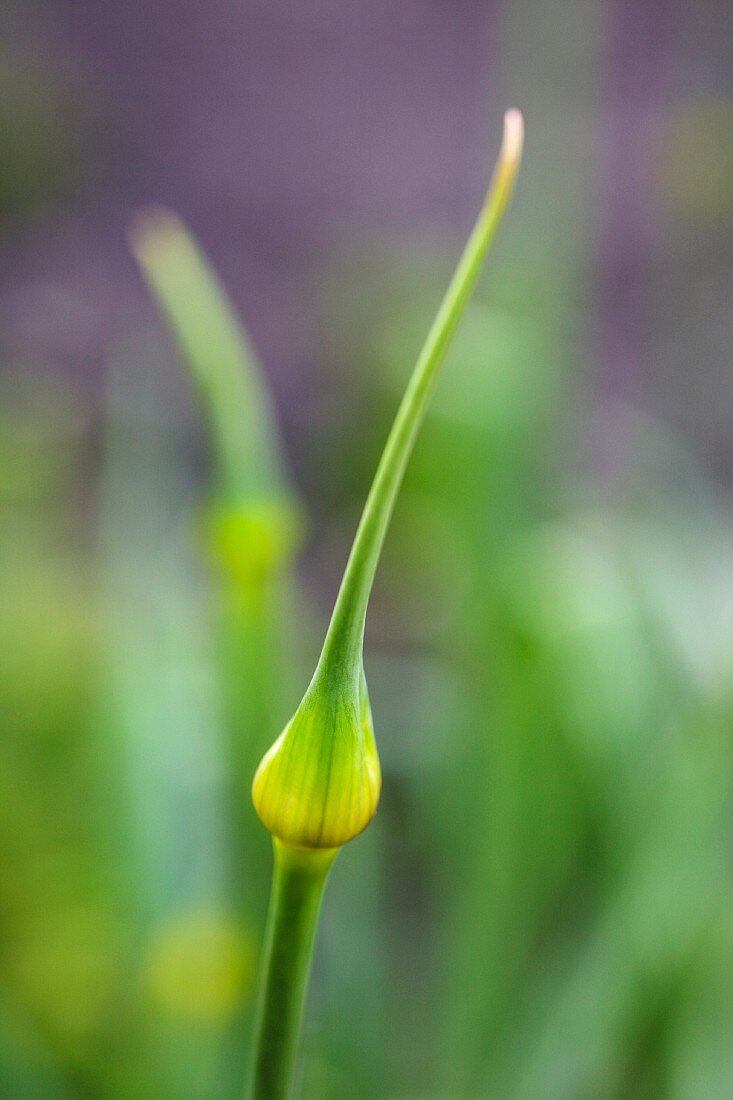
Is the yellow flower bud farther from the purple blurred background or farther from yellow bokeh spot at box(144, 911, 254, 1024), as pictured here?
the purple blurred background

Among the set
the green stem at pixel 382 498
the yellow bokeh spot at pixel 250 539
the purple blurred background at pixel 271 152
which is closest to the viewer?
the green stem at pixel 382 498

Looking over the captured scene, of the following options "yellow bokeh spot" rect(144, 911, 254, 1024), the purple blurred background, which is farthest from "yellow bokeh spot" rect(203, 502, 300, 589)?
the purple blurred background

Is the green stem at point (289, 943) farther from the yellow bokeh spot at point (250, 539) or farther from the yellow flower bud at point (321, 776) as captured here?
the yellow bokeh spot at point (250, 539)

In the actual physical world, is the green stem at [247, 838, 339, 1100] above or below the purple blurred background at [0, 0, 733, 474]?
below

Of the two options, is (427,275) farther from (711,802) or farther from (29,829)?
(711,802)

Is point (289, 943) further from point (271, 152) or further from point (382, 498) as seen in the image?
point (271, 152)

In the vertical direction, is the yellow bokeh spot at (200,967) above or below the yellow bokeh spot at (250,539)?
below

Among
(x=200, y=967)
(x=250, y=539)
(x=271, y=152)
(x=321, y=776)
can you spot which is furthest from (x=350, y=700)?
(x=271, y=152)

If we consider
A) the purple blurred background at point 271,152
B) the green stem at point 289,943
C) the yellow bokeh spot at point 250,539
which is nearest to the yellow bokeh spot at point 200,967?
the yellow bokeh spot at point 250,539
